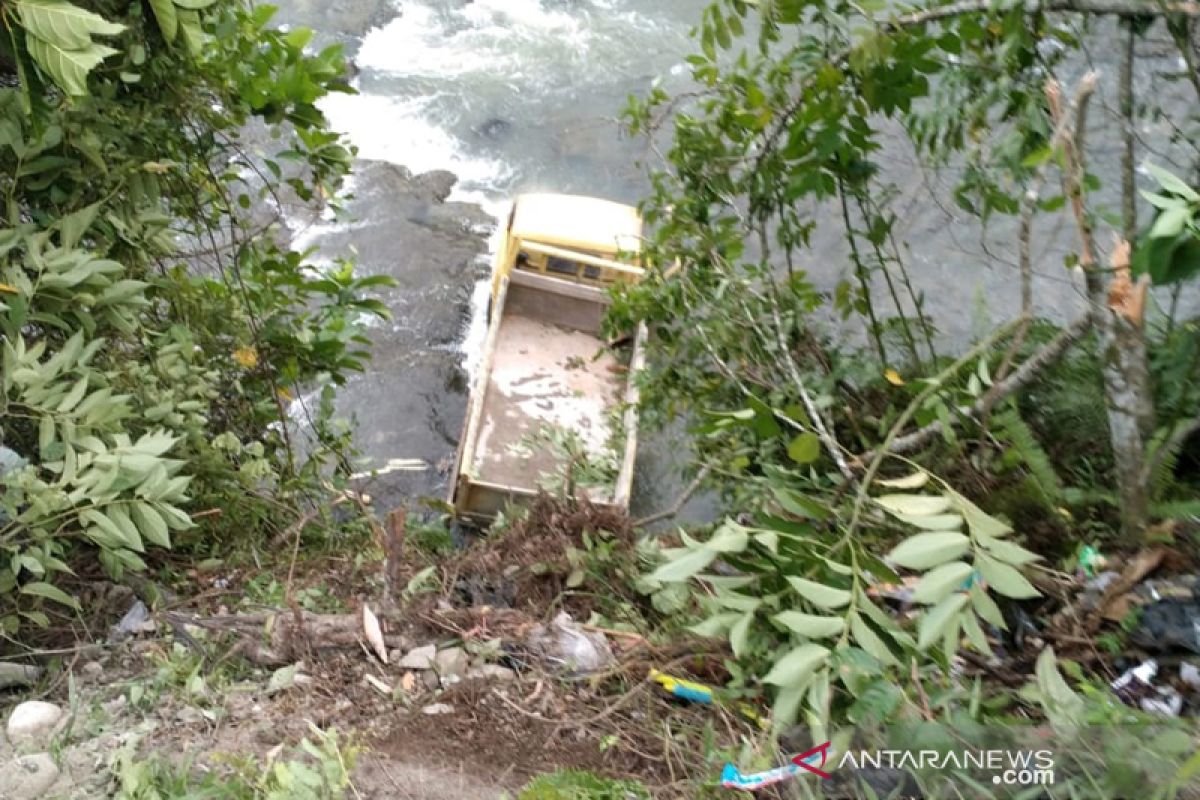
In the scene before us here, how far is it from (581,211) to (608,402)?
1.92 meters

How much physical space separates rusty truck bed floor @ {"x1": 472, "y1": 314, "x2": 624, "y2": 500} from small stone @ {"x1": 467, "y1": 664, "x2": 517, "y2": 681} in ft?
12.6

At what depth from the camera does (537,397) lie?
7770mm

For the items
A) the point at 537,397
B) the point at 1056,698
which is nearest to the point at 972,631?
the point at 1056,698

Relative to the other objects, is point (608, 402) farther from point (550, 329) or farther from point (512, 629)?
point (512, 629)

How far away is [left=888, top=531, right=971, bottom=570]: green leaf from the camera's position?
1.68m

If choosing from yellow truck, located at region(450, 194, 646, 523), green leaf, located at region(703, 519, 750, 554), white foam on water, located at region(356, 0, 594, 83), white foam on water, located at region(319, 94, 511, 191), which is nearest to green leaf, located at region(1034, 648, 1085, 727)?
green leaf, located at region(703, 519, 750, 554)

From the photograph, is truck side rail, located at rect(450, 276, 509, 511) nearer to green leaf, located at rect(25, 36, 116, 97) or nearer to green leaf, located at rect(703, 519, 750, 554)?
green leaf, located at rect(25, 36, 116, 97)

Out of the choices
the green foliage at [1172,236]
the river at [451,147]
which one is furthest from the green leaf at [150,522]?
the river at [451,147]

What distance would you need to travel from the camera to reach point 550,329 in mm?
8484

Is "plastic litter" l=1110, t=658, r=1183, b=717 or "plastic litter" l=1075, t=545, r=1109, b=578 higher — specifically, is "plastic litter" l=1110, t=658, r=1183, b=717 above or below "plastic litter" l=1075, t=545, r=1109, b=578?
below

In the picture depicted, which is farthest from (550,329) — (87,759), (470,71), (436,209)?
(87,759)

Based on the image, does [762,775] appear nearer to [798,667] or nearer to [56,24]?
[798,667]

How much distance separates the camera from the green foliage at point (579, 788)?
2.15 meters

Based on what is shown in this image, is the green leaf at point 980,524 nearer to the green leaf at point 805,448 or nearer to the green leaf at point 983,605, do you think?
the green leaf at point 983,605
